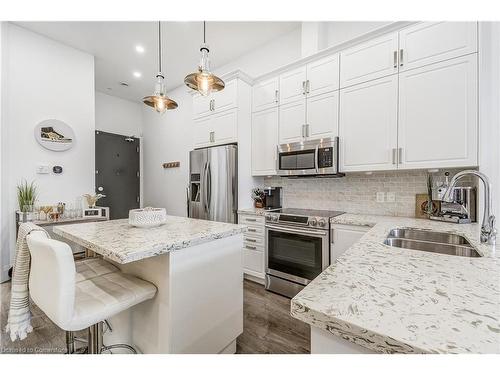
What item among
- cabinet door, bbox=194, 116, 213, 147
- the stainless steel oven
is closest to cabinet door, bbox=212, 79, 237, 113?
cabinet door, bbox=194, 116, 213, 147

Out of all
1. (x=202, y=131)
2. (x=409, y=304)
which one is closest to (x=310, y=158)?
(x=202, y=131)

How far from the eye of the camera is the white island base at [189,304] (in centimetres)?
122

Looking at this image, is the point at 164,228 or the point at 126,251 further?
the point at 164,228

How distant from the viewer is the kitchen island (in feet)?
3.92

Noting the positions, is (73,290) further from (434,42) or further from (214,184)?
(434,42)

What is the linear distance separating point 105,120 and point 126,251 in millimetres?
4977

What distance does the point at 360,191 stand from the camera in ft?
8.69

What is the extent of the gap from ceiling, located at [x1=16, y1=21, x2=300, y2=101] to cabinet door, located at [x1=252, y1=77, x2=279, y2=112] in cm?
73

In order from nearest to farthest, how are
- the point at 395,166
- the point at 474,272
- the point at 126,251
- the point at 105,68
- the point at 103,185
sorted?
the point at 474,272 < the point at 126,251 < the point at 395,166 < the point at 105,68 < the point at 103,185

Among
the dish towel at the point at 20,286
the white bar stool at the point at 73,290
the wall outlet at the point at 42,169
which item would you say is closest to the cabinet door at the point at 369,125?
the white bar stool at the point at 73,290
